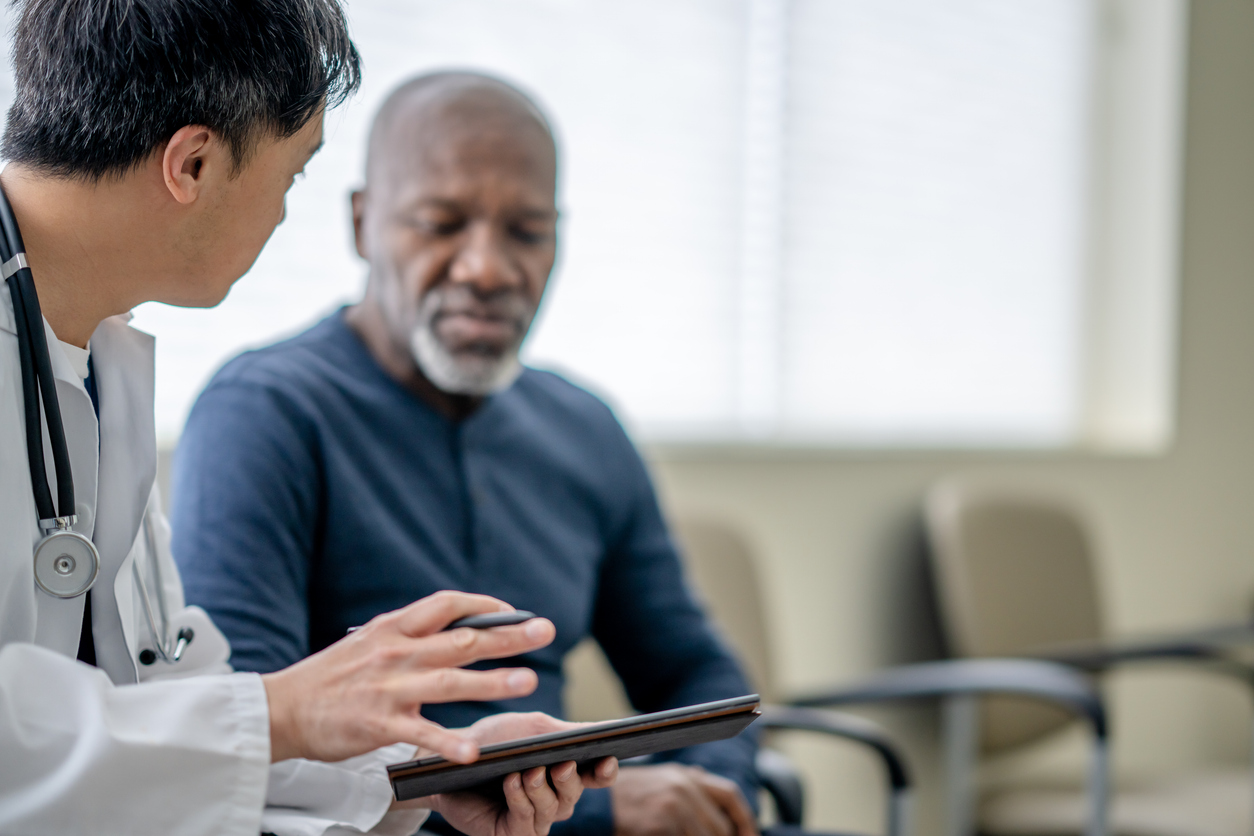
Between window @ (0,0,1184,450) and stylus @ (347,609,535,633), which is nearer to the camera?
stylus @ (347,609,535,633)

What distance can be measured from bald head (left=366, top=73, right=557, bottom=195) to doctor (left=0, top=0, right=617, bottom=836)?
1.38 feet

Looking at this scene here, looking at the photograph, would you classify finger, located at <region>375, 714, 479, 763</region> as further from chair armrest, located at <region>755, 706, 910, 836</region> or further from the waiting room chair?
the waiting room chair

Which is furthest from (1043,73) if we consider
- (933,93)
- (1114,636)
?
(1114,636)

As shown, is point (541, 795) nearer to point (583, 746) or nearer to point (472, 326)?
point (583, 746)

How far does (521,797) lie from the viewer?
745 millimetres

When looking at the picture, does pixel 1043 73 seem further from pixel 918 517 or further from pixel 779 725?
pixel 779 725

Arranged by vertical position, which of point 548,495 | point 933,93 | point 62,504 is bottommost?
point 548,495

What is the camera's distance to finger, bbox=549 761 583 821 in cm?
73

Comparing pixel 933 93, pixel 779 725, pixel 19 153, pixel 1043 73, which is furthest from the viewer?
pixel 1043 73

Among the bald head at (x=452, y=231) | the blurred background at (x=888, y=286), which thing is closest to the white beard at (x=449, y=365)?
the bald head at (x=452, y=231)

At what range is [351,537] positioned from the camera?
1.08 m

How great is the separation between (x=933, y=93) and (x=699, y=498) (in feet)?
3.98

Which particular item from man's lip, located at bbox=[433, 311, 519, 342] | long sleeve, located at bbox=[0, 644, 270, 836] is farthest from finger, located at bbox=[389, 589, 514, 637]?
man's lip, located at bbox=[433, 311, 519, 342]

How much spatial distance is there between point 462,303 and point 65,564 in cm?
60
